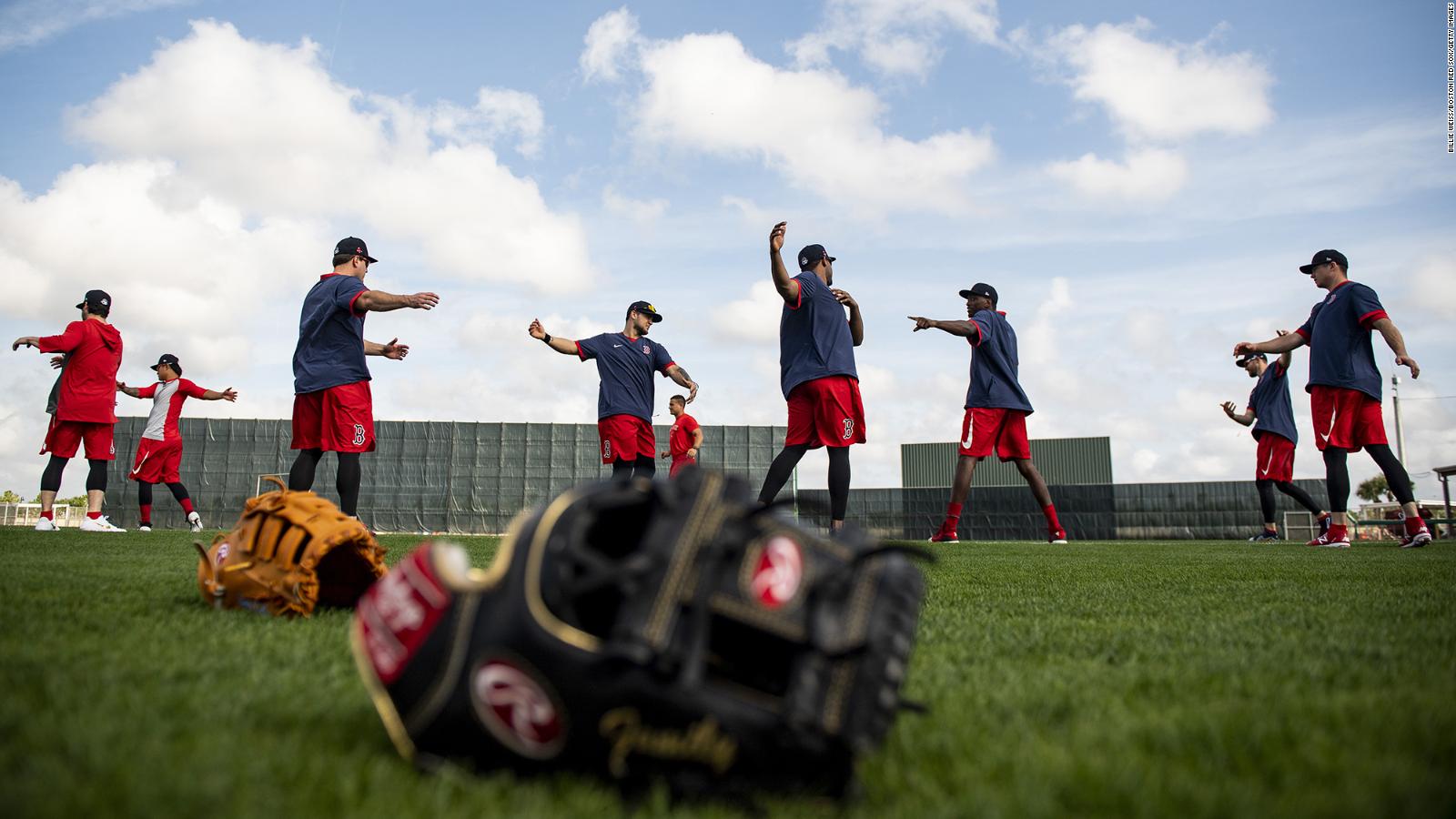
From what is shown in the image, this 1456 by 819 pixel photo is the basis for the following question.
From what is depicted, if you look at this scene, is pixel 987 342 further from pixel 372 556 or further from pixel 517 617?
pixel 517 617

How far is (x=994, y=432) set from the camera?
9109 mm

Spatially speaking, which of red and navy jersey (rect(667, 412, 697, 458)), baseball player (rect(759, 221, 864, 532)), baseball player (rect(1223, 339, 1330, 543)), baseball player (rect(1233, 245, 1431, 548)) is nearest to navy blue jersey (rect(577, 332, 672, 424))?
baseball player (rect(759, 221, 864, 532))

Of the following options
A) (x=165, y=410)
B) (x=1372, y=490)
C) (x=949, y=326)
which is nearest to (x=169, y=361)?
(x=165, y=410)

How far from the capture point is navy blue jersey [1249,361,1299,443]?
10789 millimetres

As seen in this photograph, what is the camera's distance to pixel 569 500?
1.37 m

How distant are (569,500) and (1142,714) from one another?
117cm

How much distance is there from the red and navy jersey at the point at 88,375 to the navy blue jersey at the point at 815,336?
6.37 metres

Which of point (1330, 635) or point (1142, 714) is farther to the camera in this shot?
point (1330, 635)

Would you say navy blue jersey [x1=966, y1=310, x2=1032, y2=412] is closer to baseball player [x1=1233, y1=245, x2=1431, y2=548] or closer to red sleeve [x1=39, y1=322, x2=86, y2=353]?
baseball player [x1=1233, y1=245, x2=1431, y2=548]

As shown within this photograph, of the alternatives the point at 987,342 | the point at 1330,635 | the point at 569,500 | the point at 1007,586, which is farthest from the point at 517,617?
the point at 987,342

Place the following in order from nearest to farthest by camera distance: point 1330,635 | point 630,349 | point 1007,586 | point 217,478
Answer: point 1330,635
point 1007,586
point 630,349
point 217,478

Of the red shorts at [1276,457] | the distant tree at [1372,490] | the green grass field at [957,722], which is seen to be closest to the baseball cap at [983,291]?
the red shorts at [1276,457]

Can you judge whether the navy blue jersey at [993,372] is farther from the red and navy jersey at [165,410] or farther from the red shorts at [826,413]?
the red and navy jersey at [165,410]

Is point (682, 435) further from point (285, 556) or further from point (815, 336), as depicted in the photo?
point (285, 556)
